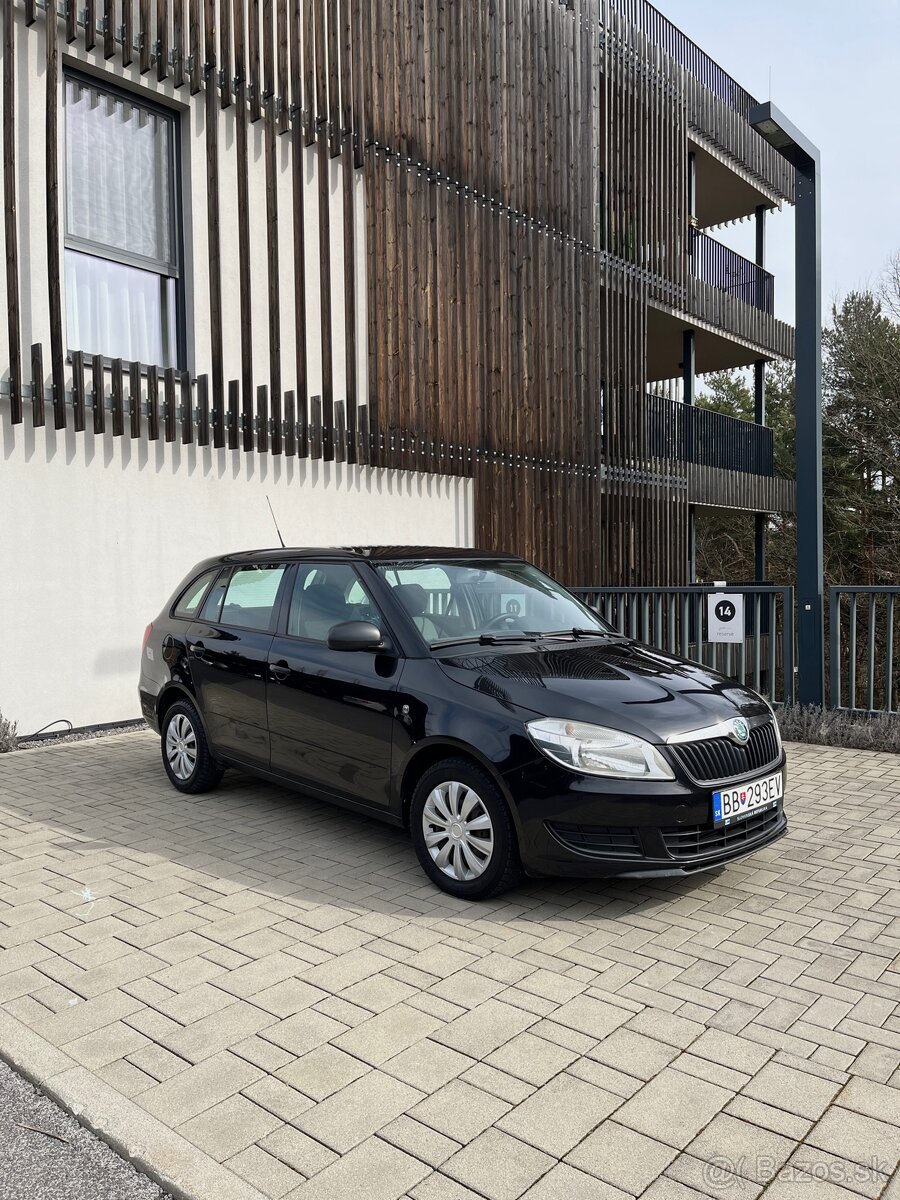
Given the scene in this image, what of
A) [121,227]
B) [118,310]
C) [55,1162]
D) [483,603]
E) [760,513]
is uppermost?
[121,227]

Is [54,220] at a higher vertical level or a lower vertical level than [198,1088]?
higher

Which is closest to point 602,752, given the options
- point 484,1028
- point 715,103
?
point 484,1028

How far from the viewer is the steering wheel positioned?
5.26 meters

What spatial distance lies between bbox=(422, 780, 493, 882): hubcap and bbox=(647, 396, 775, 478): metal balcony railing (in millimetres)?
Result: 14242

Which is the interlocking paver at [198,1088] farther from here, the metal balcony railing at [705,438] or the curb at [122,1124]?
the metal balcony railing at [705,438]

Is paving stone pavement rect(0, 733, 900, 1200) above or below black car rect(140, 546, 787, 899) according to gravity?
below

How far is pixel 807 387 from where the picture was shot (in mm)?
8922

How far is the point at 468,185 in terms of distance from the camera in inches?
518

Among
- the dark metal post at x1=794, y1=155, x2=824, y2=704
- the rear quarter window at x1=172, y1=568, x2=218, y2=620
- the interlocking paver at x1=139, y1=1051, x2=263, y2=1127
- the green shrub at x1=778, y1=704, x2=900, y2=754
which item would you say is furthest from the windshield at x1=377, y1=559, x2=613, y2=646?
the dark metal post at x1=794, y1=155, x2=824, y2=704

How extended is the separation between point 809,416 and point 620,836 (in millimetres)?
6157

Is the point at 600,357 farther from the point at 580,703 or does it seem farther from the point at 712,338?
the point at 580,703

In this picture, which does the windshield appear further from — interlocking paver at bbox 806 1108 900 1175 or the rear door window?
interlocking paver at bbox 806 1108 900 1175

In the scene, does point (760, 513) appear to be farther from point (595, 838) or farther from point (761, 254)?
point (595, 838)

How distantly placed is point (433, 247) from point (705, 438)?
9.28 meters
